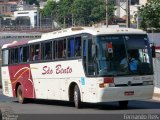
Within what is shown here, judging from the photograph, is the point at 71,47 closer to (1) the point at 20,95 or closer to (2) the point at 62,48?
(2) the point at 62,48

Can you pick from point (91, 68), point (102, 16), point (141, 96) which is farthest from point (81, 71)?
point (102, 16)

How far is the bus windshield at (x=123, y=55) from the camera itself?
79.8ft

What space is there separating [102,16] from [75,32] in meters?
144

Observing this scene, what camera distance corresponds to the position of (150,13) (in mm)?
42781

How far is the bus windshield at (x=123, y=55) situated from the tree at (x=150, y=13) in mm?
17731

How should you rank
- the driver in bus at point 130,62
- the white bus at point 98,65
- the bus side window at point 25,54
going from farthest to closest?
1. the bus side window at point 25,54
2. the driver in bus at point 130,62
3. the white bus at point 98,65

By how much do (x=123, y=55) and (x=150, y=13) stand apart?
61.2ft

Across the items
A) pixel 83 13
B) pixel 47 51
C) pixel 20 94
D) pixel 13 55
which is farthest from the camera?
pixel 83 13

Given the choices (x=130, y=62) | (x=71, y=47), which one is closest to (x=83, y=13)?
(x=71, y=47)

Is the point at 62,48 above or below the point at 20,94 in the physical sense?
above

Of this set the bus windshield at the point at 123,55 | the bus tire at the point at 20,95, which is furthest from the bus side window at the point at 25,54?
the bus windshield at the point at 123,55

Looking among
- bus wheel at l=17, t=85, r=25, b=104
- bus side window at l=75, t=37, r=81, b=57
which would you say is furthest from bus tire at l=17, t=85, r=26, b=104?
bus side window at l=75, t=37, r=81, b=57

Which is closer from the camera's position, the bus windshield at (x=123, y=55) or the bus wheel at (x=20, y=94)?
the bus windshield at (x=123, y=55)

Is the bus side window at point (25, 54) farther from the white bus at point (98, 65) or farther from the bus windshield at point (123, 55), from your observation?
the bus windshield at point (123, 55)
